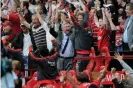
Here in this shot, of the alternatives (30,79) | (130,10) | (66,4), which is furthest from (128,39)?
(66,4)

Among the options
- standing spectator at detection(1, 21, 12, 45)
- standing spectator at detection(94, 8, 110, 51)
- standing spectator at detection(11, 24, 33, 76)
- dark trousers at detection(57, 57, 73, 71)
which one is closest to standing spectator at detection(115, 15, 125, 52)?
standing spectator at detection(94, 8, 110, 51)

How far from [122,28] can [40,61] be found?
365cm

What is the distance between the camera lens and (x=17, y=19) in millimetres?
13883

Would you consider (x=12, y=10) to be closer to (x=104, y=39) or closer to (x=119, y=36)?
(x=104, y=39)

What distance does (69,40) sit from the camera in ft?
45.8

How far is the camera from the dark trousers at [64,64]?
44.6 feet

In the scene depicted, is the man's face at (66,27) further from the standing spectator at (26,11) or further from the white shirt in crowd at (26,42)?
the standing spectator at (26,11)

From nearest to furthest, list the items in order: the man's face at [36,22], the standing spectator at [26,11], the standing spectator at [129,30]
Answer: the standing spectator at [129,30] < the man's face at [36,22] < the standing spectator at [26,11]

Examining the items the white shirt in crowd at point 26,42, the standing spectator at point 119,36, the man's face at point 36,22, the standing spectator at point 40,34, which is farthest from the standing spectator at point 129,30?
the white shirt in crowd at point 26,42

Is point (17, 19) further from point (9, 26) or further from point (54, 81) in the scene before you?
point (54, 81)

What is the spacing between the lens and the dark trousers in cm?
1360

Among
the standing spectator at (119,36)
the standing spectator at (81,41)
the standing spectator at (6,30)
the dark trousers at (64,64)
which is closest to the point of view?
the standing spectator at (6,30)

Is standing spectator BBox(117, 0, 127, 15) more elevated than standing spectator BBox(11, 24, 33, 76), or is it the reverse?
standing spectator BBox(117, 0, 127, 15)

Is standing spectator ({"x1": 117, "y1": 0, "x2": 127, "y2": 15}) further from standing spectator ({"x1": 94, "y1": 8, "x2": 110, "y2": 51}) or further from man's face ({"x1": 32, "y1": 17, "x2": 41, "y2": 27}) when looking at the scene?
man's face ({"x1": 32, "y1": 17, "x2": 41, "y2": 27})
